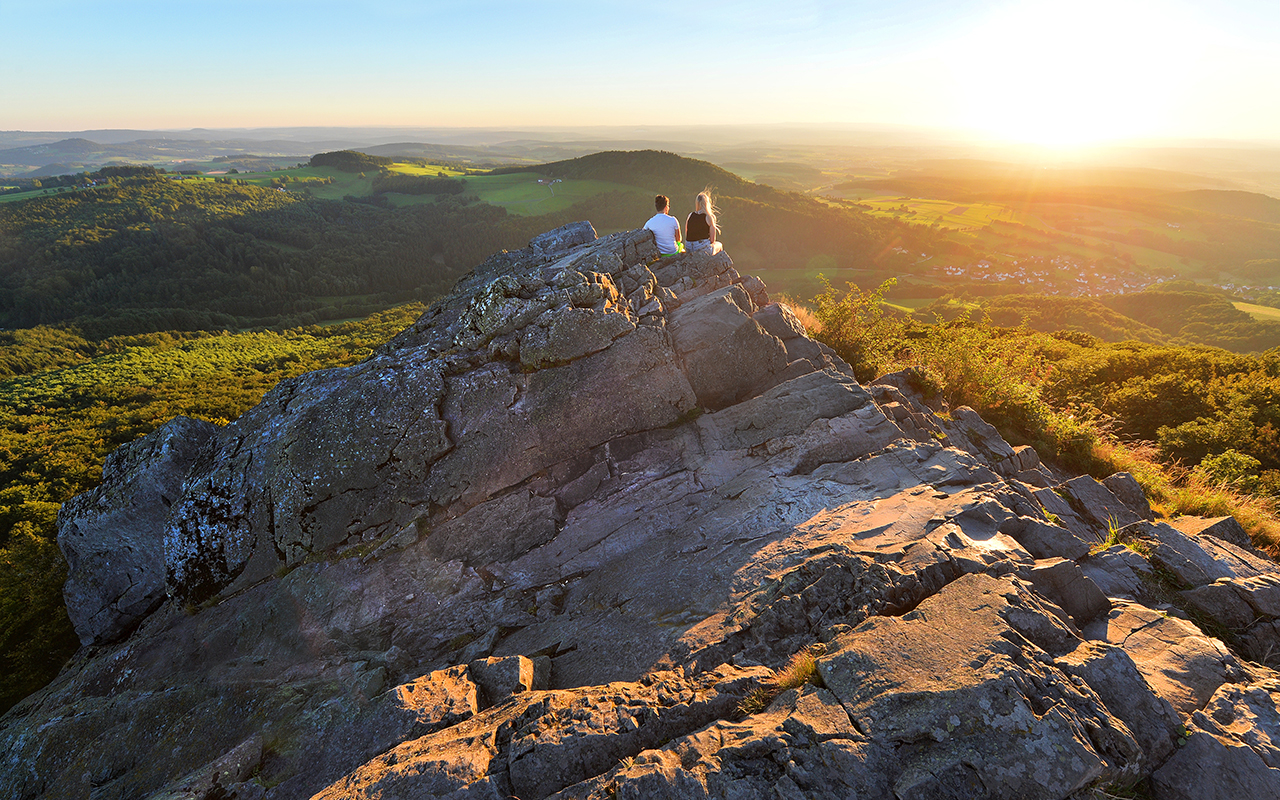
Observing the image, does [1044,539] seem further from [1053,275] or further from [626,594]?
[1053,275]

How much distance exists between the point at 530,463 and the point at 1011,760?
8531 millimetres

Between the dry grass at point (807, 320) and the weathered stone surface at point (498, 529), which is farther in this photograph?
the dry grass at point (807, 320)

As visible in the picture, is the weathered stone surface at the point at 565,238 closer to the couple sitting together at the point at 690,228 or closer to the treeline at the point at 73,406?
the couple sitting together at the point at 690,228

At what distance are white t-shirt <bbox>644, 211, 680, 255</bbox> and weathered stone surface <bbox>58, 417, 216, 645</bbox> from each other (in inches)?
527

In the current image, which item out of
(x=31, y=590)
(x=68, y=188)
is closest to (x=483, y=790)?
(x=31, y=590)

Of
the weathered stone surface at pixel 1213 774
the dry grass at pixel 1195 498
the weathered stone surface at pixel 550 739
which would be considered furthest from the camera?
the dry grass at pixel 1195 498

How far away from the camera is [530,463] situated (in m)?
10.1

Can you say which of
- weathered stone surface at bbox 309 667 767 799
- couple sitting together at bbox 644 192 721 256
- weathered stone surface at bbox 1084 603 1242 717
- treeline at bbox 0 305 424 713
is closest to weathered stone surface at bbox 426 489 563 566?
weathered stone surface at bbox 309 667 767 799

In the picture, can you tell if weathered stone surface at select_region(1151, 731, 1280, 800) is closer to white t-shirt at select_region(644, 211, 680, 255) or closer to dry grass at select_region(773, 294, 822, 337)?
dry grass at select_region(773, 294, 822, 337)

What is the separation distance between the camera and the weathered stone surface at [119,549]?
10.3m

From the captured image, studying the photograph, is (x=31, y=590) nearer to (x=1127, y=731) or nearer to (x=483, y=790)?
(x=483, y=790)

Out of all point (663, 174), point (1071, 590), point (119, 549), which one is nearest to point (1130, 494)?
point (1071, 590)

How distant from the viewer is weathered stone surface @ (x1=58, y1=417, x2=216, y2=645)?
33.7 ft

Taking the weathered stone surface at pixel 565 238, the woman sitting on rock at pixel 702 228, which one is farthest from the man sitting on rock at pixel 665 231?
the weathered stone surface at pixel 565 238
